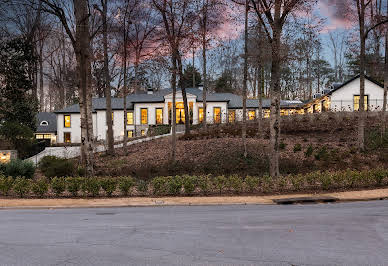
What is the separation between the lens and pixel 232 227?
8352mm

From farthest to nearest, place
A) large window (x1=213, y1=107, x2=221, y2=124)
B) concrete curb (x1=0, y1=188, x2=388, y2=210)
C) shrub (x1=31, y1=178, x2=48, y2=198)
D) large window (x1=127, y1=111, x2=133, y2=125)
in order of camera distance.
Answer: large window (x1=127, y1=111, x2=133, y2=125)
large window (x1=213, y1=107, x2=221, y2=124)
shrub (x1=31, y1=178, x2=48, y2=198)
concrete curb (x1=0, y1=188, x2=388, y2=210)

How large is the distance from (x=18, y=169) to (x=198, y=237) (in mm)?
14945

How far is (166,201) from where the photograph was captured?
13.3 meters

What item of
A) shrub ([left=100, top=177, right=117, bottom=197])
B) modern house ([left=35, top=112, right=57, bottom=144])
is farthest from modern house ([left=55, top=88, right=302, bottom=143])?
shrub ([left=100, top=177, right=117, bottom=197])

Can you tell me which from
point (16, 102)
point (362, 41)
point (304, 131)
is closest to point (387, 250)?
point (362, 41)

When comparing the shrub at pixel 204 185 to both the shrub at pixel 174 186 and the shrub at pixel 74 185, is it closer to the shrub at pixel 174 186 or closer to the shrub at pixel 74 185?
the shrub at pixel 174 186

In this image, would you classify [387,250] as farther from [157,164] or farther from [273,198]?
[157,164]

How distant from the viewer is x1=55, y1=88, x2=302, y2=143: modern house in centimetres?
4397

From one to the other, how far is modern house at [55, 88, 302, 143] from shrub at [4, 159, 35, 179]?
24.4m

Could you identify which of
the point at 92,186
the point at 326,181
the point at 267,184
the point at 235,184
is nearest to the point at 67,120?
the point at 92,186

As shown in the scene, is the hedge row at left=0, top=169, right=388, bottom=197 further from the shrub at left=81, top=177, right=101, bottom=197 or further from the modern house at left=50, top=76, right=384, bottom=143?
the modern house at left=50, top=76, right=384, bottom=143

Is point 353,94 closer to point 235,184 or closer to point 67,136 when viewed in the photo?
point 235,184

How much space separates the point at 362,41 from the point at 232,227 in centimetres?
1903

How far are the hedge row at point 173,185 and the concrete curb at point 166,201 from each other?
0.78 m
